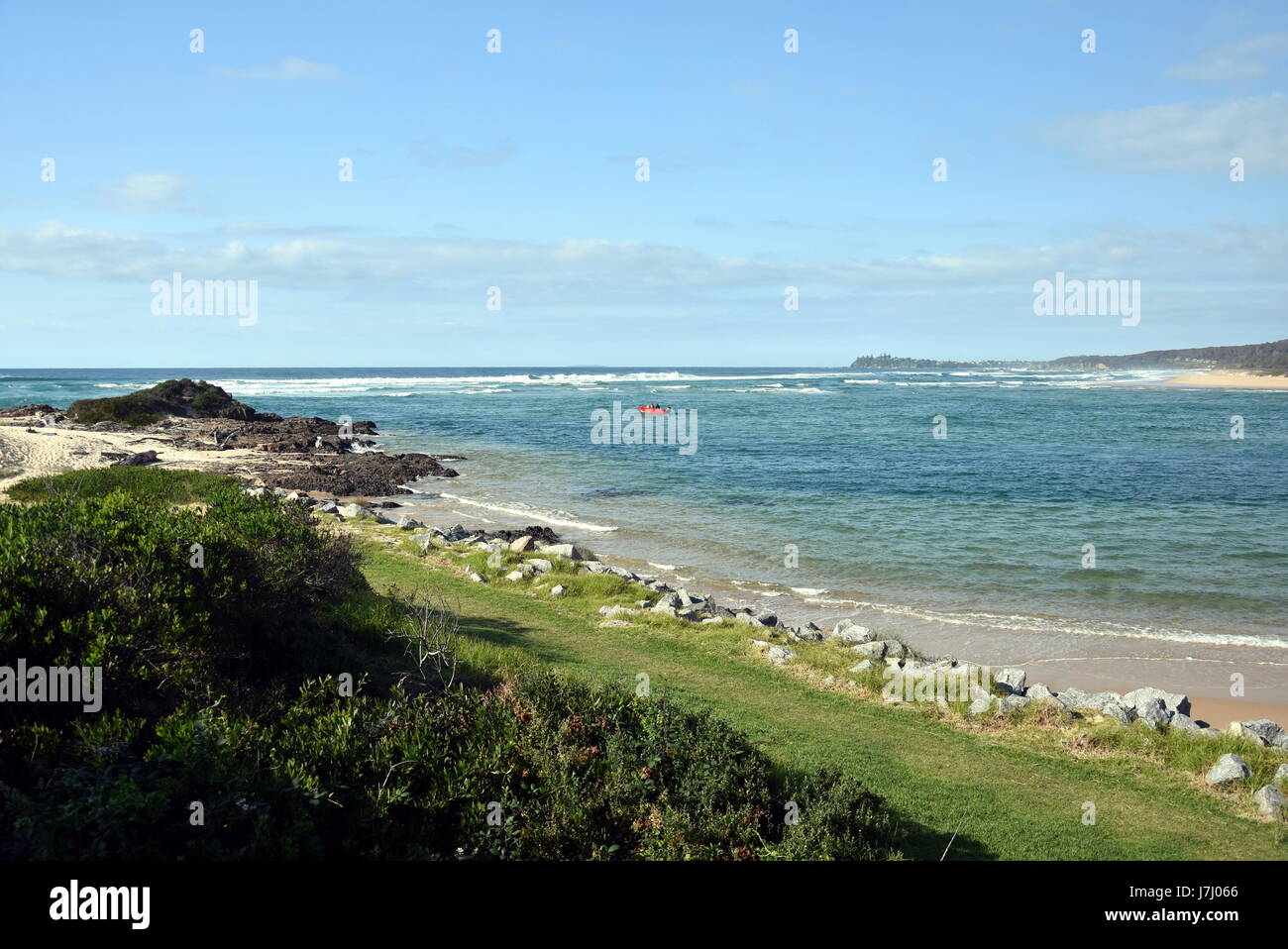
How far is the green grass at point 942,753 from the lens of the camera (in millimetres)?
8719

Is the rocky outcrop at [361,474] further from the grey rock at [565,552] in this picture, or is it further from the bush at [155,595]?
the bush at [155,595]

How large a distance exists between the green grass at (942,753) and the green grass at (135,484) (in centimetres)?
977

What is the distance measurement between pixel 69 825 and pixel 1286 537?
101 feet

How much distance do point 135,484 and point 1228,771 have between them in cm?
2392

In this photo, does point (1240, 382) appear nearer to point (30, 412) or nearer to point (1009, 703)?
point (1009, 703)

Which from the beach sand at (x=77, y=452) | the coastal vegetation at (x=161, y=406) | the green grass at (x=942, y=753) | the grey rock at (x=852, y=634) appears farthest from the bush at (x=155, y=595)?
the coastal vegetation at (x=161, y=406)

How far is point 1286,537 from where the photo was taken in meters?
25.9

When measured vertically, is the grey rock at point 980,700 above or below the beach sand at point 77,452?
below

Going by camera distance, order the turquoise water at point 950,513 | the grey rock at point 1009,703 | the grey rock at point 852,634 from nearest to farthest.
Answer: the grey rock at point 1009,703 < the grey rock at point 852,634 < the turquoise water at point 950,513

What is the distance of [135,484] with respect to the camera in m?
22.5
